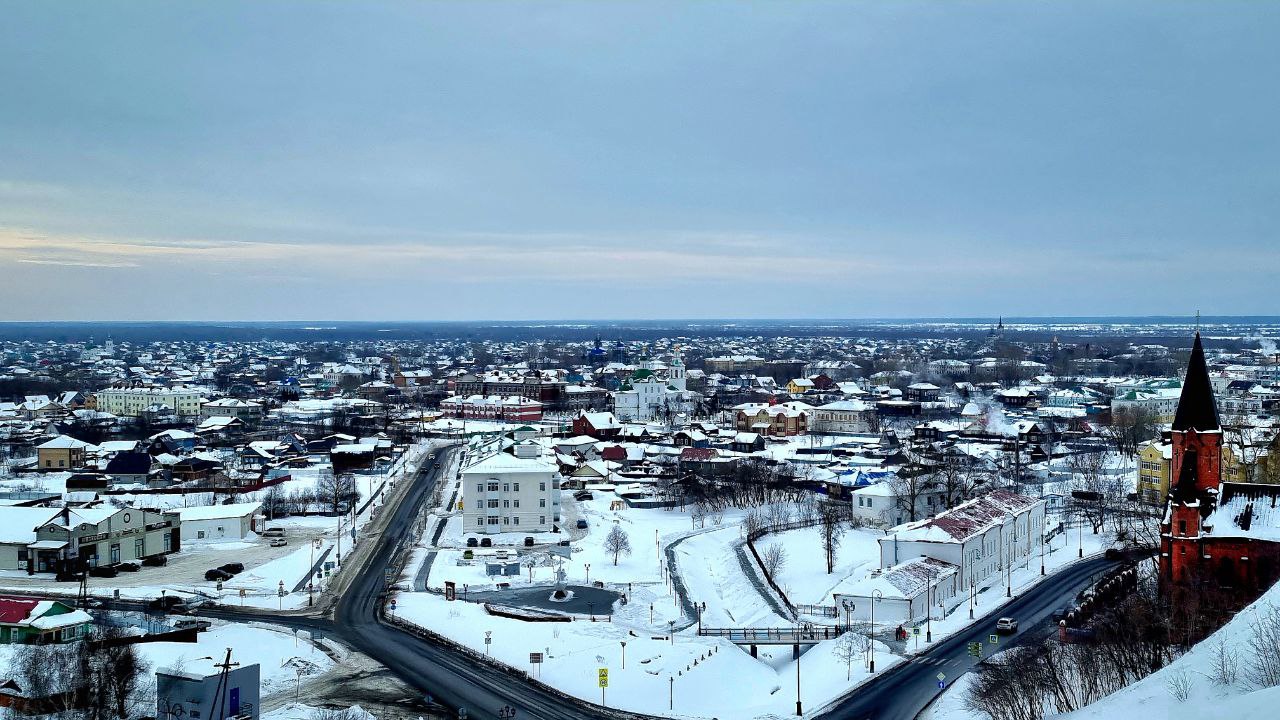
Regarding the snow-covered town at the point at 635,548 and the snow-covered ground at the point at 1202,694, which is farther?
the snow-covered town at the point at 635,548

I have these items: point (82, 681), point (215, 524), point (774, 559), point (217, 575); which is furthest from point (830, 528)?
point (82, 681)

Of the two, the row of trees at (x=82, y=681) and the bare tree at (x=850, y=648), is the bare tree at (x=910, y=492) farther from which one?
the row of trees at (x=82, y=681)

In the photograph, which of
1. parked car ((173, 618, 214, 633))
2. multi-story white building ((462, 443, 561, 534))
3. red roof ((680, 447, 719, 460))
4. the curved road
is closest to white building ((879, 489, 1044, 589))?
the curved road

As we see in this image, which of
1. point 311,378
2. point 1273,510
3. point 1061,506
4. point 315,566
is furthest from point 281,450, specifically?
point 311,378

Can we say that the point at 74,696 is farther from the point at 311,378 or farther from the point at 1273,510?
the point at 311,378

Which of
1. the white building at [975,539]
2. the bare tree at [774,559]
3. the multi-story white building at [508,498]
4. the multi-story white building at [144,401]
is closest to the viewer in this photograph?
the white building at [975,539]

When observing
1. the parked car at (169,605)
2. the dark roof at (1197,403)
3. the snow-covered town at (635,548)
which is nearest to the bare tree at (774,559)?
the snow-covered town at (635,548)

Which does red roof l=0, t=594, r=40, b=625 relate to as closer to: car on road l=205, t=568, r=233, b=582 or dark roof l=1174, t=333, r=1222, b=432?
car on road l=205, t=568, r=233, b=582

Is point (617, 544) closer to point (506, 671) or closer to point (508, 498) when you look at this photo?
point (508, 498)
